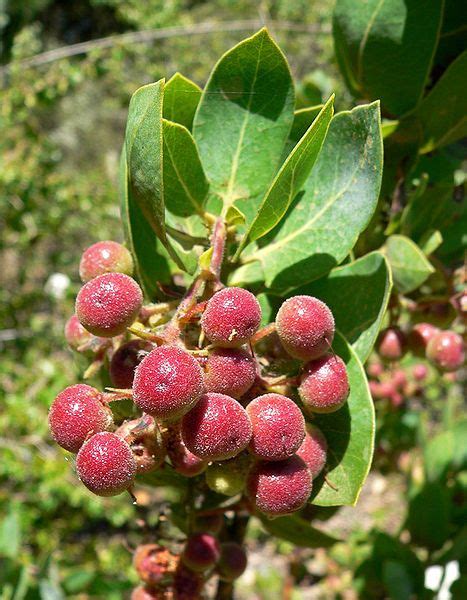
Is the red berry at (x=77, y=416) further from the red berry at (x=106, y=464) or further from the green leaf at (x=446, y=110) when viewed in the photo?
the green leaf at (x=446, y=110)

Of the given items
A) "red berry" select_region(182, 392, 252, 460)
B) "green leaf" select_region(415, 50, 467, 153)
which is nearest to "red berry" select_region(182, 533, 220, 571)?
"red berry" select_region(182, 392, 252, 460)

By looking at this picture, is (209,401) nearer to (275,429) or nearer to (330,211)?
(275,429)

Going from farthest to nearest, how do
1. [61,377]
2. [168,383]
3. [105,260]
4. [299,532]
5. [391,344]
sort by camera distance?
[61,377], [391,344], [299,532], [105,260], [168,383]

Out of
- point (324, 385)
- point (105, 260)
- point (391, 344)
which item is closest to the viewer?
point (324, 385)

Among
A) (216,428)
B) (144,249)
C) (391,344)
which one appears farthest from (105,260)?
(391,344)

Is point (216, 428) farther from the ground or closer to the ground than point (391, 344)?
farther from the ground

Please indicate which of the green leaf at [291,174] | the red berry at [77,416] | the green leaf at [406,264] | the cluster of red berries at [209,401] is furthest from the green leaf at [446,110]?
the red berry at [77,416]

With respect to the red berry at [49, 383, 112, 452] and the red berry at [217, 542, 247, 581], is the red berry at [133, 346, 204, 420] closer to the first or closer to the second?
the red berry at [49, 383, 112, 452]
